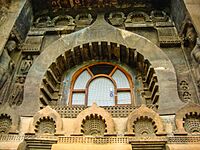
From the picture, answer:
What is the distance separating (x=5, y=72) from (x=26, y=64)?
100cm

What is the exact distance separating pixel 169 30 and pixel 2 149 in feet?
19.8

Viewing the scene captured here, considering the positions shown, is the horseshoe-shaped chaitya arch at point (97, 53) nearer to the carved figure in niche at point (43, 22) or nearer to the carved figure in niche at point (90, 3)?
the carved figure in niche at point (90, 3)

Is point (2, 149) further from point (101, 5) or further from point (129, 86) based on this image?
point (101, 5)

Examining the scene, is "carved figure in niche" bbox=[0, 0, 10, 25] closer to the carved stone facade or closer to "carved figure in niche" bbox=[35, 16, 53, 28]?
the carved stone facade

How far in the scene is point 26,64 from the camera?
8320 millimetres

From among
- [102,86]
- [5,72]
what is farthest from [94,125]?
[5,72]

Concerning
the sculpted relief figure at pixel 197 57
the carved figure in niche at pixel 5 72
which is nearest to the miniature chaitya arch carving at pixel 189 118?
the sculpted relief figure at pixel 197 57

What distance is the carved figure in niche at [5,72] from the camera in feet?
23.8

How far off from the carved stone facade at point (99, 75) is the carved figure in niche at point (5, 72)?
0.09 ft

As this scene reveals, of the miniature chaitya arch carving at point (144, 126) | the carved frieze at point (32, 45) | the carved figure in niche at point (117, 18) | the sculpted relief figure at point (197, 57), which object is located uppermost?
the carved figure in niche at point (117, 18)

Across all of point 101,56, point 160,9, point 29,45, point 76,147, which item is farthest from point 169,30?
point 76,147

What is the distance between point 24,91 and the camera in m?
7.26

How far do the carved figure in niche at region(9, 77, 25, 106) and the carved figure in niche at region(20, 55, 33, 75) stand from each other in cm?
30

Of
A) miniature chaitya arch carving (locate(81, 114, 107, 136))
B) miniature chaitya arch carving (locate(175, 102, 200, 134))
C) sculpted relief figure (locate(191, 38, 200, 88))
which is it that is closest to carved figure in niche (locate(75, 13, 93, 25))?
sculpted relief figure (locate(191, 38, 200, 88))
